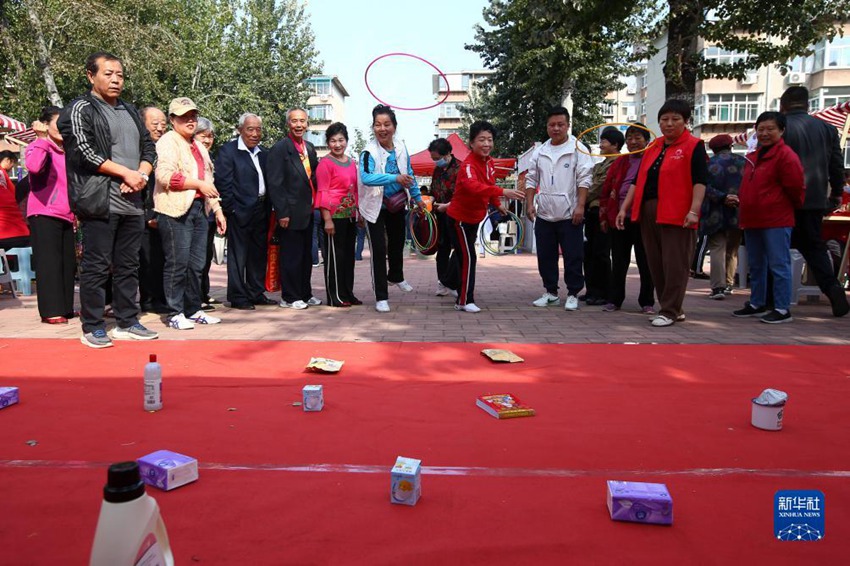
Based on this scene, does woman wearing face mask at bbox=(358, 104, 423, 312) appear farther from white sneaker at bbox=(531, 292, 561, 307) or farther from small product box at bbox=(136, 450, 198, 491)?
small product box at bbox=(136, 450, 198, 491)

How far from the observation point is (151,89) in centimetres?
2359

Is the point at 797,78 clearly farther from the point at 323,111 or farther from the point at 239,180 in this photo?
the point at 323,111

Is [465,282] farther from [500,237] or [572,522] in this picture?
[500,237]

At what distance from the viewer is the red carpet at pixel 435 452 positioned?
2.01 m

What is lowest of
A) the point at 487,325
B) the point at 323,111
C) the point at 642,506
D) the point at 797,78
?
the point at 487,325

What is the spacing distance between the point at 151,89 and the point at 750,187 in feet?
72.8

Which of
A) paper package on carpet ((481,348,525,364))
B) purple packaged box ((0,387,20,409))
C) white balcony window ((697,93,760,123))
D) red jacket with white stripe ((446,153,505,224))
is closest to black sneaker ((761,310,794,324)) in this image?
red jacket with white stripe ((446,153,505,224))

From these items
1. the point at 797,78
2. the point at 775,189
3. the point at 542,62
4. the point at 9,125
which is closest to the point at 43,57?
the point at 9,125

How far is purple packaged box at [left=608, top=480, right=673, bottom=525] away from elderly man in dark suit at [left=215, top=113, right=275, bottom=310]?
5574mm

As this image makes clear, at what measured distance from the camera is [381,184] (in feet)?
21.7

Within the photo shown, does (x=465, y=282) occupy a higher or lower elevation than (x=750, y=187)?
A: lower

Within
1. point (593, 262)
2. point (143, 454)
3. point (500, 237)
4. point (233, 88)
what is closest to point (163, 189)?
point (143, 454)

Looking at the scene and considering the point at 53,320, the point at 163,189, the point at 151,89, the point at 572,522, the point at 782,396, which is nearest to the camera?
the point at 572,522

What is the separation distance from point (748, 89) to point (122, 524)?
5114cm
